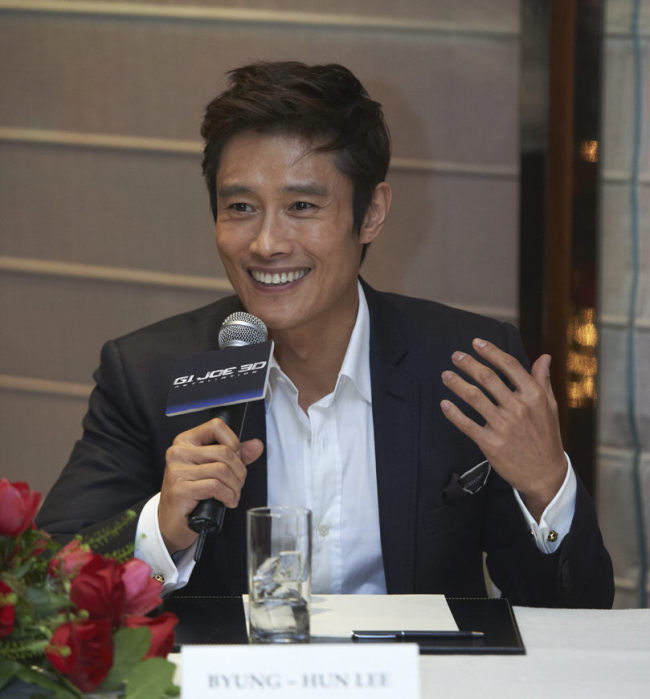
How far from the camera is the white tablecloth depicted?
112 cm

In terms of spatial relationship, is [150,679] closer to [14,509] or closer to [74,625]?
[74,625]

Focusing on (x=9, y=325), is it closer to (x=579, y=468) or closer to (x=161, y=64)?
(x=161, y=64)

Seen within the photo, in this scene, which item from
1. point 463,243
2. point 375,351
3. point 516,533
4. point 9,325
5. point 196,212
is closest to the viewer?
point 516,533

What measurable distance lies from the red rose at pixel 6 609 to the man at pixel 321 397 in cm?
76

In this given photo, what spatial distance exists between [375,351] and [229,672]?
3.39ft

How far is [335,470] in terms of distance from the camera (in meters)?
1.83

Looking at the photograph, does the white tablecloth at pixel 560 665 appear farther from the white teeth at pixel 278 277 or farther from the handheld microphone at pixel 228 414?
the white teeth at pixel 278 277

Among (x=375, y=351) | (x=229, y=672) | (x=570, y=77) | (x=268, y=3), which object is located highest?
(x=268, y=3)

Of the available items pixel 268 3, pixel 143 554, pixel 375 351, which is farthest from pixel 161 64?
pixel 143 554

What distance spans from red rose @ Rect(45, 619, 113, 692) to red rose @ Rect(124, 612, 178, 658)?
0.12 ft

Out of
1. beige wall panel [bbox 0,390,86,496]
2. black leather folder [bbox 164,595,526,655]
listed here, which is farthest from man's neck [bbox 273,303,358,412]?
beige wall panel [bbox 0,390,86,496]

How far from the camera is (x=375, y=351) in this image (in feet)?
6.23

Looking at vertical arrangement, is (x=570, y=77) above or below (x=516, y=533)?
above

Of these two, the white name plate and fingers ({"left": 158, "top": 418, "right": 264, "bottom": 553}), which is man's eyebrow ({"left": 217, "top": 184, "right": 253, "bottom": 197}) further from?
the white name plate
